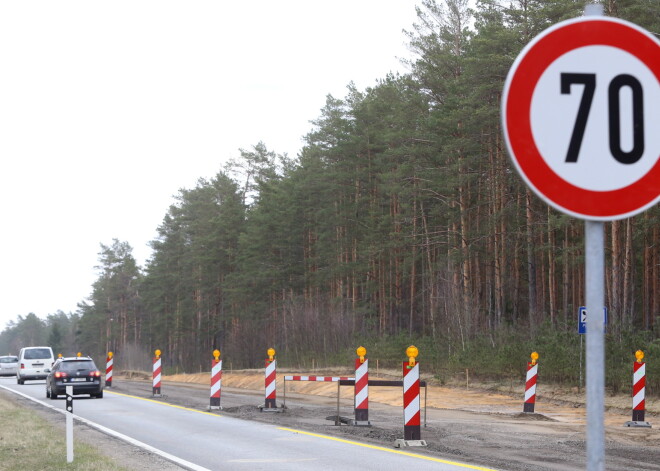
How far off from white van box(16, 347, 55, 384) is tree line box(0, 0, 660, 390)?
52.1 ft

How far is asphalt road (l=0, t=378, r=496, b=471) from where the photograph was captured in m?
12.6

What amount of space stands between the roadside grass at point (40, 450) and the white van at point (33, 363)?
24381mm

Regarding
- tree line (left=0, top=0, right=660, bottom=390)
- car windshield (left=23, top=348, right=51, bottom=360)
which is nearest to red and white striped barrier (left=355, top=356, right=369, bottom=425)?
tree line (left=0, top=0, right=660, bottom=390)

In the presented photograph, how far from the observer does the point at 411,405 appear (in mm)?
14781

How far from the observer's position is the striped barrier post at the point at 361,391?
18203mm

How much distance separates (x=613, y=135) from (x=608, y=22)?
0.36m

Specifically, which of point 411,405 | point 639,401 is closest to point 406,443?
point 411,405

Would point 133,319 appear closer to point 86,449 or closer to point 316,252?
point 316,252

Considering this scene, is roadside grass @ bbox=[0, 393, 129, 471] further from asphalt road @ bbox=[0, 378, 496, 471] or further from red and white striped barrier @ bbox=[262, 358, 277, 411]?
red and white striped barrier @ bbox=[262, 358, 277, 411]

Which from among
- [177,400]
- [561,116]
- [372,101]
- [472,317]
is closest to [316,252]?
[372,101]

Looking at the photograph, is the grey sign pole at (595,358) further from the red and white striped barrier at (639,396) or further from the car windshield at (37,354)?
the car windshield at (37,354)

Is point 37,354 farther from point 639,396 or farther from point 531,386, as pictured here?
point 639,396

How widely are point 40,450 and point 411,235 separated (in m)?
34.4

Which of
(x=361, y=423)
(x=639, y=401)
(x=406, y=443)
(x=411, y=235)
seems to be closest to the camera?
(x=406, y=443)
